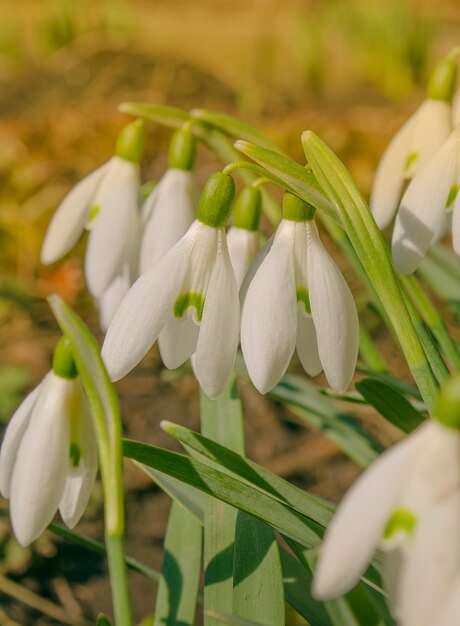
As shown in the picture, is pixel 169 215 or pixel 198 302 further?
pixel 169 215

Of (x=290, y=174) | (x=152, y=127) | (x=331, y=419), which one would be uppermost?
(x=290, y=174)

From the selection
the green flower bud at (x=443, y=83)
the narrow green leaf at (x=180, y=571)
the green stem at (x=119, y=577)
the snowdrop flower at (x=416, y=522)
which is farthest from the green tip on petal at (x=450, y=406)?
the green flower bud at (x=443, y=83)

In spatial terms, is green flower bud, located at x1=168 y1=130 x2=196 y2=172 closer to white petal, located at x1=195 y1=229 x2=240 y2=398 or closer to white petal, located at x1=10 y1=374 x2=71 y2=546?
white petal, located at x1=195 y1=229 x2=240 y2=398

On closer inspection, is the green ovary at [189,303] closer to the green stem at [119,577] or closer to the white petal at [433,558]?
the green stem at [119,577]

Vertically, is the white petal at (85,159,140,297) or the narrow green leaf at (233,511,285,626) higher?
the white petal at (85,159,140,297)

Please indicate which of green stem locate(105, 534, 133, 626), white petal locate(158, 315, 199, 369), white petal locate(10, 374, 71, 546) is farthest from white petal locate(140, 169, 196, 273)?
green stem locate(105, 534, 133, 626)

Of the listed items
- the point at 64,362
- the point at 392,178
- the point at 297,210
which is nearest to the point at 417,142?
the point at 392,178

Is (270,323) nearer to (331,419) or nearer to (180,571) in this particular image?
(180,571)
